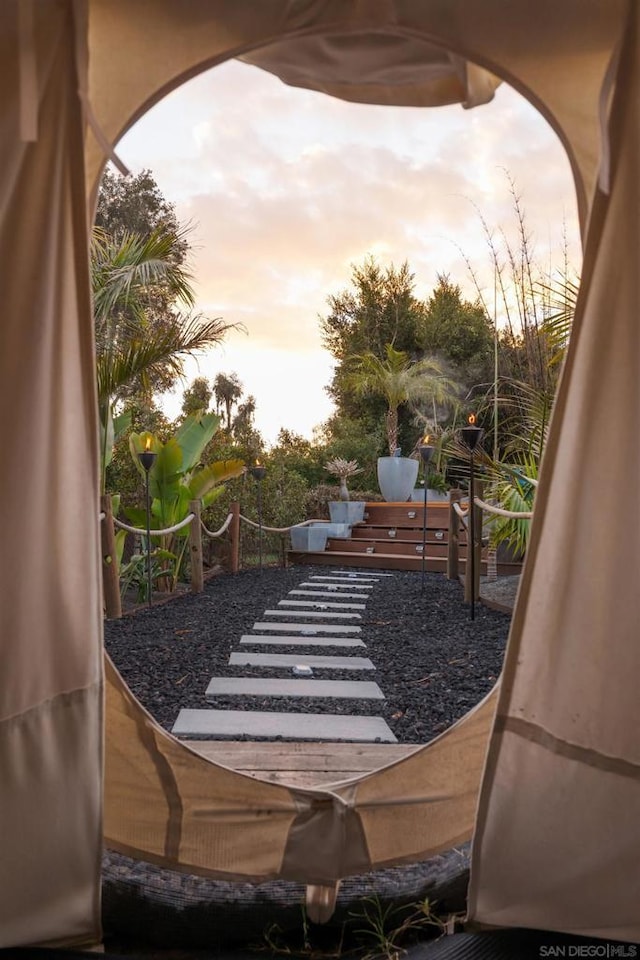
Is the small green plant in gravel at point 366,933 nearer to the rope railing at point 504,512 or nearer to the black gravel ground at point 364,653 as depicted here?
the black gravel ground at point 364,653

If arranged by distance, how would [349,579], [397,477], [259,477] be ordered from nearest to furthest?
[349,579] < [259,477] < [397,477]

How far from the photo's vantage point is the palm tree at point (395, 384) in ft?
41.3

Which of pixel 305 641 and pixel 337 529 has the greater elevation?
pixel 337 529

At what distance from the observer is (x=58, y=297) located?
1.40 m

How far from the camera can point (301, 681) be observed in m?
3.55

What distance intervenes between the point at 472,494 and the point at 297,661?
207 cm

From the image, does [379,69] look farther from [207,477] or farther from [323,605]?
[207,477]

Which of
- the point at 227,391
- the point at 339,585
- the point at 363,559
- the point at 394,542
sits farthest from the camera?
the point at 227,391

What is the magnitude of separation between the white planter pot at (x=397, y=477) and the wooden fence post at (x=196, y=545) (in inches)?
215

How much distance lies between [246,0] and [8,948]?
1.96 metres

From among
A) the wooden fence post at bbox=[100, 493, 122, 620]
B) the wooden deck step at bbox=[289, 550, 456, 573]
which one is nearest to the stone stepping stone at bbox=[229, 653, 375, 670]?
the wooden fence post at bbox=[100, 493, 122, 620]

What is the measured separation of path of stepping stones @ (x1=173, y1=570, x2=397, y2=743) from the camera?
9.00 ft

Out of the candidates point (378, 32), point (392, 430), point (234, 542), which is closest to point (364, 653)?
point (378, 32)

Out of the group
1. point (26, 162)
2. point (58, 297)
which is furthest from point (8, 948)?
point (26, 162)
